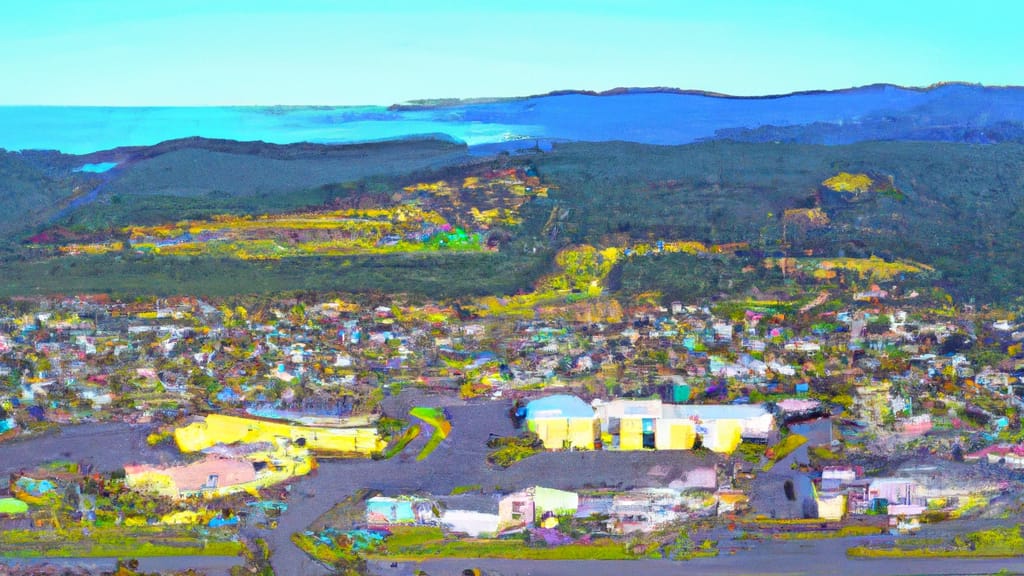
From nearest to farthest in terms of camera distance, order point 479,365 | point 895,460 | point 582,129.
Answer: point 895,460
point 479,365
point 582,129

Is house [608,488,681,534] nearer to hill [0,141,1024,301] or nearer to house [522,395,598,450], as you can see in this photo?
house [522,395,598,450]

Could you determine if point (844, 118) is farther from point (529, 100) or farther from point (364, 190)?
point (364, 190)

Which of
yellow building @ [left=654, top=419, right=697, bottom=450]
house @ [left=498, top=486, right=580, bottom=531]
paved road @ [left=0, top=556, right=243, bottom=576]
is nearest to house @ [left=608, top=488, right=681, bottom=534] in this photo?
house @ [left=498, top=486, right=580, bottom=531]

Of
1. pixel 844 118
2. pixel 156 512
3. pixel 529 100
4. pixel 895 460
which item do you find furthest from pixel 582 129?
pixel 156 512

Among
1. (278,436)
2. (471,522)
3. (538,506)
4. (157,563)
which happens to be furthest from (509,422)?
(157,563)

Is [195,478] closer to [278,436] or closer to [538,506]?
[278,436]

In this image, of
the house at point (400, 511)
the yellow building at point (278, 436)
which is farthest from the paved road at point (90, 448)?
the house at point (400, 511)
